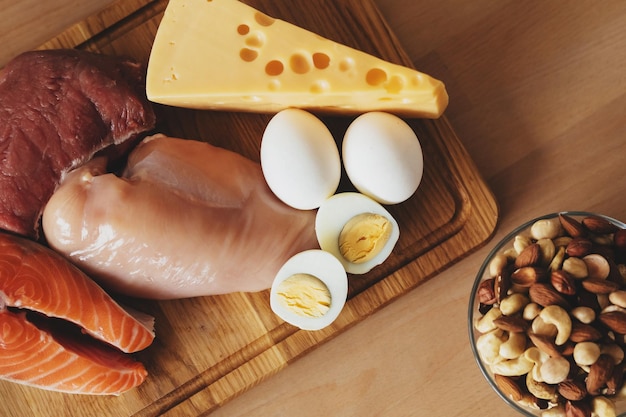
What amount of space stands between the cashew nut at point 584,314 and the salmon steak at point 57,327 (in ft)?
2.44

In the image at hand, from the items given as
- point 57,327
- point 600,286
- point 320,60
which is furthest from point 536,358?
point 57,327

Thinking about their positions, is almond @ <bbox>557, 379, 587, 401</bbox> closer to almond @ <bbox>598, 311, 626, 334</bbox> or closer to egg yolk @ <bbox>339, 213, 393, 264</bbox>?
almond @ <bbox>598, 311, 626, 334</bbox>

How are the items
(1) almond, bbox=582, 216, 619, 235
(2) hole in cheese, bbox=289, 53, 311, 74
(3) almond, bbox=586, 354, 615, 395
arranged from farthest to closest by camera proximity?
(2) hole in cheese, bbox=289, 53, 311, 74, (1) almond, bbox=582, 216, 619, 235, (3) almond, bbox=586, 354, 615, 395

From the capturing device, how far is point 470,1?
4.43 ft

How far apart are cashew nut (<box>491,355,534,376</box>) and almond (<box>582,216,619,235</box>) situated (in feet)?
0.81

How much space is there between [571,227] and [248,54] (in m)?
0.64

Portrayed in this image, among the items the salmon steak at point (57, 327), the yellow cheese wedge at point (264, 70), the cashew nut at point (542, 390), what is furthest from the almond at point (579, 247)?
the salmon steak at point (57, 327)

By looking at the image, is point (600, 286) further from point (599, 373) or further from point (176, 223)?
point (176, 223)

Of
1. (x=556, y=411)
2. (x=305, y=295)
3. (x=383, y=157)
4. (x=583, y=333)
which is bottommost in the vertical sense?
(x=556, y=411)

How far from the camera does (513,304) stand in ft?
3.50

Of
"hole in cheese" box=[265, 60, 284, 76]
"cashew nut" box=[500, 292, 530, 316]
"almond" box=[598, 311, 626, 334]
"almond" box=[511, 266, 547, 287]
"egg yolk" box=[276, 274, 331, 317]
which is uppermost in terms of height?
"hole in cheese" box=[265, 60, 284, 76]

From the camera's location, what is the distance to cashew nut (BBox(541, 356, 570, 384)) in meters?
1.02

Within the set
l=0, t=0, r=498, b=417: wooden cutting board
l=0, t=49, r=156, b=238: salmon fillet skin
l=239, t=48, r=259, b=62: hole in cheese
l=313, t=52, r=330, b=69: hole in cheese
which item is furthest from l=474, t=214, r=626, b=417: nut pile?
l=0, t=49, r=156, b=238: salmon fillet skin

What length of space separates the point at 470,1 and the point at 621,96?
0.35 metres
